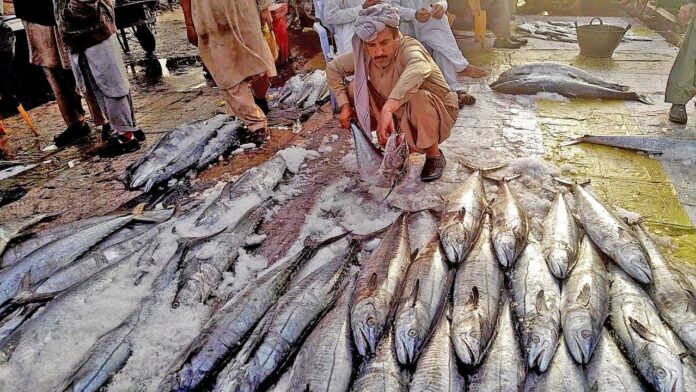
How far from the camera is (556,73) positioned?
21.7 feet

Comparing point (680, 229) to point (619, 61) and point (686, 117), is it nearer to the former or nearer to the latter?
point (686, 117)

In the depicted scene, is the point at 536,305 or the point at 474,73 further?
the point at 474,73

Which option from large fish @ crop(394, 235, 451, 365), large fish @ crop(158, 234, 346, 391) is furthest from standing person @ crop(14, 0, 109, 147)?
large fish @ crop(394, 235, 451, 365)

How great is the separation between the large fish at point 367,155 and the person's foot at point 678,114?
3.76 m

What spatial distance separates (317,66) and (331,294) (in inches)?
272

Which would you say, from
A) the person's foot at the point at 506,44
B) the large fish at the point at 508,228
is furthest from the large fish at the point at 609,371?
the person's foot at the point at 506,44

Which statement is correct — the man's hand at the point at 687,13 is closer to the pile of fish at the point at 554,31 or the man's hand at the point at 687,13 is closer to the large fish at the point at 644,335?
the large fish at the point at 644,335

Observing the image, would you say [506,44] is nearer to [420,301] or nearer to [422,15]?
[422,15]

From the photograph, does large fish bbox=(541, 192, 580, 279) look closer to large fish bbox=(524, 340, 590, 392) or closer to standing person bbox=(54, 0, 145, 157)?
large fish bbox=(524, 340, 590, 392)

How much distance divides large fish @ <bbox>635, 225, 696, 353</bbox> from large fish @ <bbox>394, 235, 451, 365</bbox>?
1.22m

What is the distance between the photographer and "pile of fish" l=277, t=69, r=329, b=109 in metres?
6.76

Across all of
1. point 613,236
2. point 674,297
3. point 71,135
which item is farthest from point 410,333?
point 71,135

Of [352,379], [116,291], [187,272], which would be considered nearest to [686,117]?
[352,379]

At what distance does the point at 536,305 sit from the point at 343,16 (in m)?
4.49
